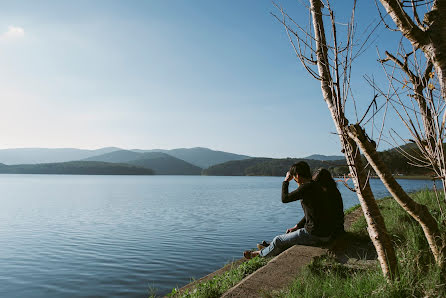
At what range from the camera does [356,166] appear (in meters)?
2.84

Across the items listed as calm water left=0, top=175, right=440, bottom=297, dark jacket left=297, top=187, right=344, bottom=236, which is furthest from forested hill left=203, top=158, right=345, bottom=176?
dark jacket left=297, top=187, right=344, bottom=236

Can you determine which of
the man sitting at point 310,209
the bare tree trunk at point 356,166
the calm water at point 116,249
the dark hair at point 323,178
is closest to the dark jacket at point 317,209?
the man sitting at point 310,209

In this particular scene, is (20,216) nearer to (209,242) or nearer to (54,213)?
(54,213)

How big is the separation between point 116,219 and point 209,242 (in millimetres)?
8467

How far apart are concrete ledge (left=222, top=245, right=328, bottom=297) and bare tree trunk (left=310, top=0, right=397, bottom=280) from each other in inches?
60.7

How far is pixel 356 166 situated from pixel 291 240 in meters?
3.54

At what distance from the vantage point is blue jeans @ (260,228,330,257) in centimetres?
592

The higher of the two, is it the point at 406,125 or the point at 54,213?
the point at 406,125

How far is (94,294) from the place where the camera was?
24.2 feet

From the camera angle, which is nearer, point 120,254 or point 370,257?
point 370,257

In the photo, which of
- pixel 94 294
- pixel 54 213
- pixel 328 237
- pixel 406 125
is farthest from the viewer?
pixel 54 213

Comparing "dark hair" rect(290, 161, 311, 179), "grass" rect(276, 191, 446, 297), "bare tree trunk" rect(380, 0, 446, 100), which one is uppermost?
"bare tree trunk" rect(380, 0, 446, 100)

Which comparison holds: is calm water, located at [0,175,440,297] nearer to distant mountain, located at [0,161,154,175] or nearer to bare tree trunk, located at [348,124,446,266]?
bare tree trunk, located at [348,124,446,266]

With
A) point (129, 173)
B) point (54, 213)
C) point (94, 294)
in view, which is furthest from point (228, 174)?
point (94, 294)
